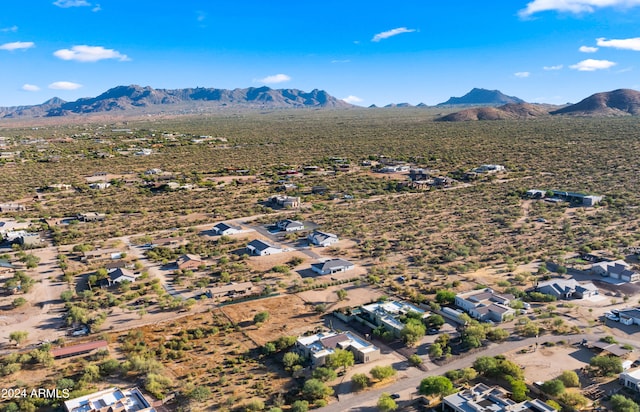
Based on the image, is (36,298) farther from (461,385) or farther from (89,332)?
(461,385)

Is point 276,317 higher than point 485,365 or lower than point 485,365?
lower

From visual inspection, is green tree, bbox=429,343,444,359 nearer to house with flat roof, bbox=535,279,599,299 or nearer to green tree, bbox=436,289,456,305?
green tree, bbox=436,289,456,305

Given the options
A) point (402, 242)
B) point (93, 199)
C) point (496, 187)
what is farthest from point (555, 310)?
point (93, 199)

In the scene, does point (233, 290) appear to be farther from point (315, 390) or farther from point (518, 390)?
point (518, 390)

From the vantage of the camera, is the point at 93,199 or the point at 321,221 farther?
the point at 93,199

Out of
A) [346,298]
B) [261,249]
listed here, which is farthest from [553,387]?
[261,249]

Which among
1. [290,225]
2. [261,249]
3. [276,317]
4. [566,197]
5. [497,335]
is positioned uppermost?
[566,197]

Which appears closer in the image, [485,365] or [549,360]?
[485,365]

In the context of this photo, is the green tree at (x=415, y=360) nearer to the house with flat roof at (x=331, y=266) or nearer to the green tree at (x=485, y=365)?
the green tree at (x=485, y=365)
